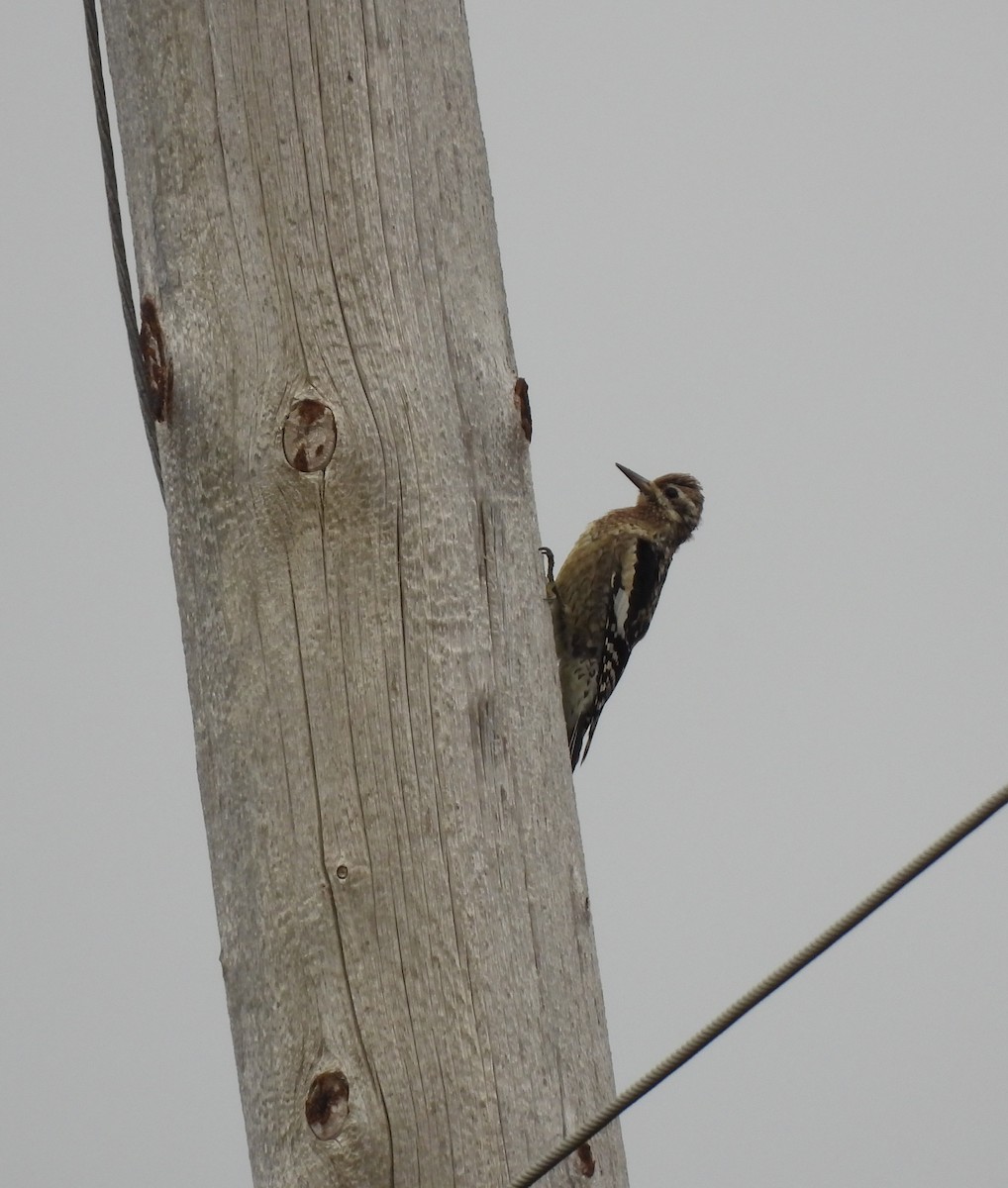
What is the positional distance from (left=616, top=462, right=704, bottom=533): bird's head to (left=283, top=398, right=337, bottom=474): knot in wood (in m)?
3.93

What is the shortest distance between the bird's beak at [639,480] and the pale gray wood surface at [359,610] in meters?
3.69

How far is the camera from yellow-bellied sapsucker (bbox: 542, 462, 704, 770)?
546 cm

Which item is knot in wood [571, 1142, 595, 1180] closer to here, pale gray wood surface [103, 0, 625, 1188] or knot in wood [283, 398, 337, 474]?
pale gray wood surface [103, 0, 625, 1188]

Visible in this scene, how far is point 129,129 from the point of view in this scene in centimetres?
267

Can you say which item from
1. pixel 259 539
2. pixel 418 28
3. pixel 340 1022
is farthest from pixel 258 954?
pixel 418 28

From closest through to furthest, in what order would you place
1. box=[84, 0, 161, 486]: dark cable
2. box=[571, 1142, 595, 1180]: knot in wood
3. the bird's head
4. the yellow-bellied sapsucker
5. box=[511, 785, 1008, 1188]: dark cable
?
box=[511, 785, 1008, 1188]: dark cable → box=[571, 1142, 595, 1180]: knot in wood → box=[84, 0, 161, 486]: dark cable → the yellow-bellied sapsucker → the bird's head

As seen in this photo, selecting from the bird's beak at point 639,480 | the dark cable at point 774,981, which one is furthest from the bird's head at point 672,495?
the dark cable at point 774,981

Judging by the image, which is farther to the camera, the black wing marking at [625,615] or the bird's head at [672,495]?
the bird's head at [672,495]

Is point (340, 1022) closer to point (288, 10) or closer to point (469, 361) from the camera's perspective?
point (469, 361)

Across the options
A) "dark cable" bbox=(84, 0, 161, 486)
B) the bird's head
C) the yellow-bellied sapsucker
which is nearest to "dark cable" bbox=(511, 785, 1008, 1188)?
"dark cable" bbox=(84, 0, 161, 486)

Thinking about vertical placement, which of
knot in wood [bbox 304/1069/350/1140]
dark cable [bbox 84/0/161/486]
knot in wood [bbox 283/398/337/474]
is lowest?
knot in wood [bbox 304/1069/350/1140]

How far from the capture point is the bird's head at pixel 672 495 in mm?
6344

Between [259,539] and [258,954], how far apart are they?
2.09 feet

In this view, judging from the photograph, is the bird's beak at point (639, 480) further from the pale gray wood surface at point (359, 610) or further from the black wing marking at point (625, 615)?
the pale gray wood surface at point (359, 610)
